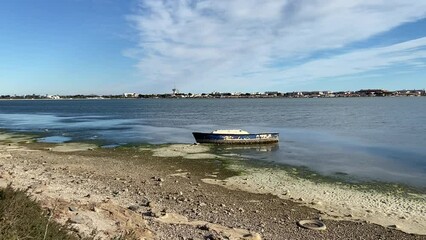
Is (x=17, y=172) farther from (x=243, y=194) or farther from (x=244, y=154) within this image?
(x=244, y=154)

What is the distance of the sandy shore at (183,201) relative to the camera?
38.3ft

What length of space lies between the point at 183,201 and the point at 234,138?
2123 cm

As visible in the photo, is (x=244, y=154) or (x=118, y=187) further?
(x=244, y=154)

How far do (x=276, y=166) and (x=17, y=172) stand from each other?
1503cm

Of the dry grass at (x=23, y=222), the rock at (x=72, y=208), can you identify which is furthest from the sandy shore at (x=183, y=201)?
the dry grass at (x=23, y=222)

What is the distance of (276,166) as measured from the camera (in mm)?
25750

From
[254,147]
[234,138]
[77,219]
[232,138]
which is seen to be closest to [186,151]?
[232,138]

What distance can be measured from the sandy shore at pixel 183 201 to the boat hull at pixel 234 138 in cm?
942

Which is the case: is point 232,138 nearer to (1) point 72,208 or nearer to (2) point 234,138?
(2) point 234,138

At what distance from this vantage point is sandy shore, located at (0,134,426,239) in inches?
460

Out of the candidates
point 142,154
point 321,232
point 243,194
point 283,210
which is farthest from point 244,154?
point 321,232

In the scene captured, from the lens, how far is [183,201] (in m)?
16.0

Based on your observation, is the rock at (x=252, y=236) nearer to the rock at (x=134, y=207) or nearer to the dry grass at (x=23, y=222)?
the rock at (x=134, y=207)

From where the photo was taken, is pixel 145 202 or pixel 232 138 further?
pixel 232 138
